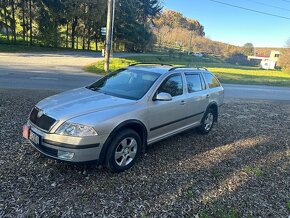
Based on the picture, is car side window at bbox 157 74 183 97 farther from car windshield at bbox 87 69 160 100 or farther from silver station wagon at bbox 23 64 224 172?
car windshield at bbox 87 69 160 100

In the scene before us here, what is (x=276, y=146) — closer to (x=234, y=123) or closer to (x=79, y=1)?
(x=234, y=123)

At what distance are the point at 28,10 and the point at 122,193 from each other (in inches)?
1284

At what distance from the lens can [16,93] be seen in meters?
8.62

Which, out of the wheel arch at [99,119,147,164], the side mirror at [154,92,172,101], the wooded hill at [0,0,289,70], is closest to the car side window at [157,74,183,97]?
the side mirror at [154,92,172,101]

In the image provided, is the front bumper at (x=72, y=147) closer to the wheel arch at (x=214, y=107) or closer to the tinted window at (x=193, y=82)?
the tinted window at (x=193, y=82)

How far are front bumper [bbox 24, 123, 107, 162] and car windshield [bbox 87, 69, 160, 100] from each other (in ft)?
3.58

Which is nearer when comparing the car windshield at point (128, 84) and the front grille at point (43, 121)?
the front grille at point (43, 121)

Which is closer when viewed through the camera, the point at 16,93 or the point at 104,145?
the point at 104,145

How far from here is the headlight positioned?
337 cm

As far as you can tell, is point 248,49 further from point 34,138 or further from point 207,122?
point 34,138

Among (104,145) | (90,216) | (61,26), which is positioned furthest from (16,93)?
(61,26)

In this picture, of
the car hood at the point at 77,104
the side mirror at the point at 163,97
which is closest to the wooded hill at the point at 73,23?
the car hood at the point at 77,104

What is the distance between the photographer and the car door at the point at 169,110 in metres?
4.30

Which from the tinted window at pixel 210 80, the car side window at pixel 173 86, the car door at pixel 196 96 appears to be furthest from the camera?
the tinted window at pixel 210 80
